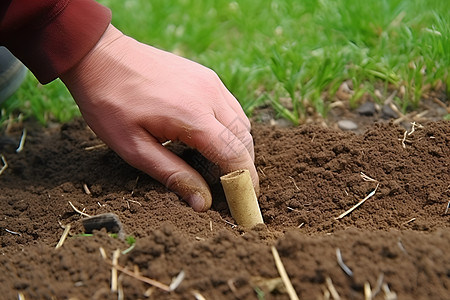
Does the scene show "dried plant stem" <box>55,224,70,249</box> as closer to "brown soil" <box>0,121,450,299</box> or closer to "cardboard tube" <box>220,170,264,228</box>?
"brown soil" <box>0,121,450,299</box>

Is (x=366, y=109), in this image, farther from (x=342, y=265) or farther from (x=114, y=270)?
(x=114, y=270)

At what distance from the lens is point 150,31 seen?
11.9 feet

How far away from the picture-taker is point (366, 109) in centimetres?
278

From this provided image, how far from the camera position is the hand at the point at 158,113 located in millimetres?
1959

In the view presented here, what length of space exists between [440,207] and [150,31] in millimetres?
2296

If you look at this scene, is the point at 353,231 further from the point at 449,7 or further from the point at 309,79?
the point at 449,7

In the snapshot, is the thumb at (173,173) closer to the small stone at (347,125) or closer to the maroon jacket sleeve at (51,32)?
the maroon jacket sleeve at (51,32)

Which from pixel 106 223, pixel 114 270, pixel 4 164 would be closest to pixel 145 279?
pixel 114 270

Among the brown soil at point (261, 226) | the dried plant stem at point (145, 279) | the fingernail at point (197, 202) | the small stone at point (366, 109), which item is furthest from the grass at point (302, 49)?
the dried plant stem at point (145, 279)

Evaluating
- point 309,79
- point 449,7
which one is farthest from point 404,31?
point 309,79

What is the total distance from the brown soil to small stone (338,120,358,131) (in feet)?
1.24

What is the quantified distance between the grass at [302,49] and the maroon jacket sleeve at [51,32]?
935 mm

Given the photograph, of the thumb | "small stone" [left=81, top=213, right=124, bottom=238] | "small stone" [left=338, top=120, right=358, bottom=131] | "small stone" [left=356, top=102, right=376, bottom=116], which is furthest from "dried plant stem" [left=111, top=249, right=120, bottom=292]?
"small stone" [left=356, top=102, right=376, bottom=116]

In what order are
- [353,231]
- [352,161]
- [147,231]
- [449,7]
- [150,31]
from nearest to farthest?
[353,231], [147,231], [352,161], [449,7], [150,31]
